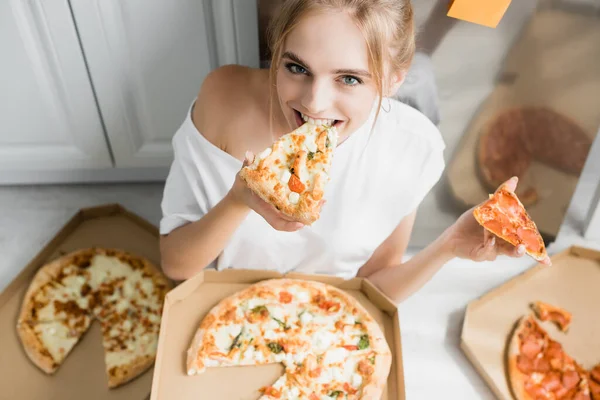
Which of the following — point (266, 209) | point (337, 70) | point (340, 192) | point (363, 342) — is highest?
point (337, 70)

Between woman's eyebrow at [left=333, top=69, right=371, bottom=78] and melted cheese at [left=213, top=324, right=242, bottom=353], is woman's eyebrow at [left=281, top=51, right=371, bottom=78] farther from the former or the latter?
melted cheese at [left=213, top=324, right=242, bottom=353]

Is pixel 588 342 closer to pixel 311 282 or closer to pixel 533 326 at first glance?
pixel 533 326

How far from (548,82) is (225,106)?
2.70ft

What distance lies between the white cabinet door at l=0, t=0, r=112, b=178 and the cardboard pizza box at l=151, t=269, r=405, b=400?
833mm

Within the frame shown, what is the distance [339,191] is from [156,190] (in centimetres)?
105

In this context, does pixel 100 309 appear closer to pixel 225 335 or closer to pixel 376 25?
pixel 225 335

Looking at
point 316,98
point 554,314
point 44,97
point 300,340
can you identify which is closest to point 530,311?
point 554,314

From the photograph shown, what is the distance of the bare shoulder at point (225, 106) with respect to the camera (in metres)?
1.14

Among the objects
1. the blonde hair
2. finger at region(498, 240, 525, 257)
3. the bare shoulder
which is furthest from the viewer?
the bare shoulder

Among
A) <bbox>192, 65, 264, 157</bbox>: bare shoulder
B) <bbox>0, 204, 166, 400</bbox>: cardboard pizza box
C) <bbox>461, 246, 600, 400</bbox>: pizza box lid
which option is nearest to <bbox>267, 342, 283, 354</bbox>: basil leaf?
<bbox>192, 65, 264, 157</bbox>: bare shoulder

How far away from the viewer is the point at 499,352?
5.03ft

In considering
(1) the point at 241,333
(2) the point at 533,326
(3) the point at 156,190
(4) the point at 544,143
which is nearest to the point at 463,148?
(4) the point at 544,143

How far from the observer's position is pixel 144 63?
1.57 m

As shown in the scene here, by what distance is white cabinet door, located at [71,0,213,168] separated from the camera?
56.6 inches
